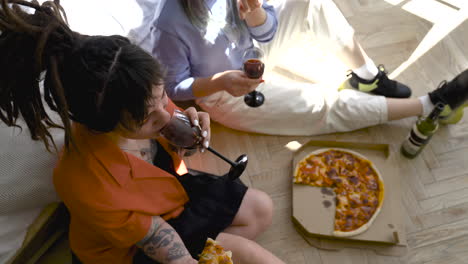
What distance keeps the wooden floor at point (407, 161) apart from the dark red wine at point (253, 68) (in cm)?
48

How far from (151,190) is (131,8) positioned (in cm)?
89

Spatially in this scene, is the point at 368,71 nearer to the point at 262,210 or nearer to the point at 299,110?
the point at 299,110

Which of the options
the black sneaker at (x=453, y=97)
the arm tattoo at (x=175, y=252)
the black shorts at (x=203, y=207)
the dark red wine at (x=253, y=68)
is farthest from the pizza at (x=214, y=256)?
the black sneaker at (x=453, y=97)

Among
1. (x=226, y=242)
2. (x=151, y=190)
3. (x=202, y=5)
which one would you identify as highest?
(x=202, y=5)

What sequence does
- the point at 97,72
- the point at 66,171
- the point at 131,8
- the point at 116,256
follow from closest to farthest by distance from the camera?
the point at 97,72, the point at 66,171, the point at 116,256, the point at 131,8

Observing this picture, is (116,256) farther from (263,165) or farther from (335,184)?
(335,184)

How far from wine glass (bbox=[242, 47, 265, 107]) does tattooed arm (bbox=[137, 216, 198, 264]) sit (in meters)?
0.57

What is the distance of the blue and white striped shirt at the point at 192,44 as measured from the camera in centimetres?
122

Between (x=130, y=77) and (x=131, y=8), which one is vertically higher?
(x=130, y=77)

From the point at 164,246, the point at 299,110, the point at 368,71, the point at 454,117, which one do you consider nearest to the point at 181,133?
the point at 164,246

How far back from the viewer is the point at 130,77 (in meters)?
0.80

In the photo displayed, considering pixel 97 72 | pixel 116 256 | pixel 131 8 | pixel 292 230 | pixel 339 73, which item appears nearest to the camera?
pixel 97 72

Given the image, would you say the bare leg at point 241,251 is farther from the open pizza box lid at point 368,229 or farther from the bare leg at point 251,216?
the open pizza box lid at point 368,229

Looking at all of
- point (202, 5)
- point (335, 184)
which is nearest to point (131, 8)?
point (202, 5)
